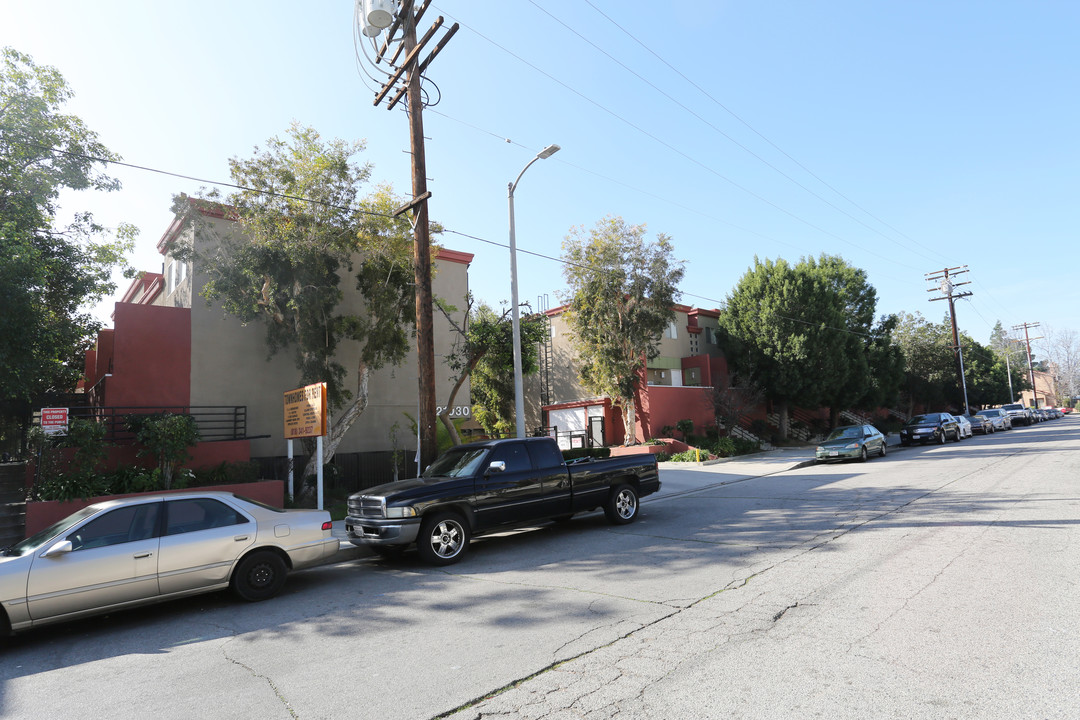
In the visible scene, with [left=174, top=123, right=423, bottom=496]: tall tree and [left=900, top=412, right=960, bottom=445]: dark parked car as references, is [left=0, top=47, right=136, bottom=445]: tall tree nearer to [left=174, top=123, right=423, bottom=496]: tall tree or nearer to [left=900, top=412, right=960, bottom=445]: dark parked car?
[left=174, top=123, right=423, bottom=496]: tall tree

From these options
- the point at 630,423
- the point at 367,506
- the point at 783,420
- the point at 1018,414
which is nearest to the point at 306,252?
the point at 367,506

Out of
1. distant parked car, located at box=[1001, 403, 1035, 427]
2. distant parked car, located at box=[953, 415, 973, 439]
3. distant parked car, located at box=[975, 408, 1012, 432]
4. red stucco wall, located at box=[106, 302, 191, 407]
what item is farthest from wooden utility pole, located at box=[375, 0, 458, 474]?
distant parked car, located at box=[1001, 403, 1035, 427]

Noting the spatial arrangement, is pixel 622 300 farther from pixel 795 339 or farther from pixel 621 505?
pixel 621 505

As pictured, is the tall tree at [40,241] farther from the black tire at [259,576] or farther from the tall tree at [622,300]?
the tall tree at [622,300]

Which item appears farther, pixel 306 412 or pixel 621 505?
pixel 306 412

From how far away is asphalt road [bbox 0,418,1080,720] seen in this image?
3.94m

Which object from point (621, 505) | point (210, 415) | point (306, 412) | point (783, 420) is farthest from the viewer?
point (783, 420)

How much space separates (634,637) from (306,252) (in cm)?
1263

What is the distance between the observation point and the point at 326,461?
51.3 feet

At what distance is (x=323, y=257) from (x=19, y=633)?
10540 millimetres

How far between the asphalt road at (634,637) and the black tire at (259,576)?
17cm

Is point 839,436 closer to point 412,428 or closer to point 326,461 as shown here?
point 412,428

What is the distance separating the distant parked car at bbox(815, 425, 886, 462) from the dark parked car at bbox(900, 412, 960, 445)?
8489 mm

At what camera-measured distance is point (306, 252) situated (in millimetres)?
14633
